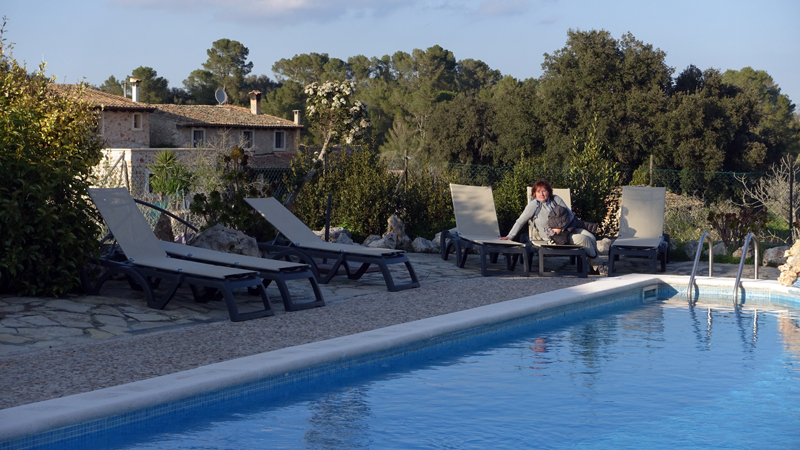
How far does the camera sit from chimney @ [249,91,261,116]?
45.5m

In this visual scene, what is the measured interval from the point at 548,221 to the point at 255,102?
38.8 metres

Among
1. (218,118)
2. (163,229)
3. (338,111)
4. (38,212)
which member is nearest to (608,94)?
(338,111)

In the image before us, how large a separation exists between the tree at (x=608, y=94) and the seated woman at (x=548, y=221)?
66.0 ft

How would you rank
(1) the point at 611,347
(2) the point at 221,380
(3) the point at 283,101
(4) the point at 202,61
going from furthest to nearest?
(4) the point at 202,61 → (3) the point at 283,101 → (1) the point at 611,347 → (2) the point at 221,380

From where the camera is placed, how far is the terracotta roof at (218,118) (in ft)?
137

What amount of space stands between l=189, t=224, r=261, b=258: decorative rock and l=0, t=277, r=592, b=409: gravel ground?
152cm

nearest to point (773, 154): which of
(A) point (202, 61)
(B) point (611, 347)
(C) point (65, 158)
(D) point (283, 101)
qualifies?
(B) point (611, 347)

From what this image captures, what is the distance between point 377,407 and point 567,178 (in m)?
7.97

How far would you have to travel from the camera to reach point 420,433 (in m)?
4.17

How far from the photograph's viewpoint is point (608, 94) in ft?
99.1

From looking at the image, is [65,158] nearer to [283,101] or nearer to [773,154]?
[773,154]

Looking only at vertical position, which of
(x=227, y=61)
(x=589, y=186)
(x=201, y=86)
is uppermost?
(x=227, y=61)

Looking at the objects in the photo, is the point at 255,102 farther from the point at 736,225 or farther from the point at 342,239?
the point at 736,225

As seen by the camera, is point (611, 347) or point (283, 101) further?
point (283, 101)
